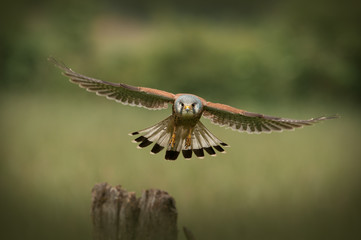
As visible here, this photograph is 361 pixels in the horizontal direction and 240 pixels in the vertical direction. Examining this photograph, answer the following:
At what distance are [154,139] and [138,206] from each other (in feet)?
3.02

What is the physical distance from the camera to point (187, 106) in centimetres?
283

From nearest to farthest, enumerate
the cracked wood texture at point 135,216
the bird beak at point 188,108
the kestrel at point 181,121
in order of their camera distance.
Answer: the cracked wood texture at point 135,216 → the bird beak at point 188,108 → the kestrel at point 181,121

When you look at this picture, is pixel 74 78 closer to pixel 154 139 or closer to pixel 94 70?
pixel 154 139

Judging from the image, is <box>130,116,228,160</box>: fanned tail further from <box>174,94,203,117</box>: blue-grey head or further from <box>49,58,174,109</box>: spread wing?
<box>174,94,203,117</box>: blue-grey head

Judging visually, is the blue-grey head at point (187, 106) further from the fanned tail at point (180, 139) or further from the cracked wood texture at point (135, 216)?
the cracked wood texture at point (135, 216)

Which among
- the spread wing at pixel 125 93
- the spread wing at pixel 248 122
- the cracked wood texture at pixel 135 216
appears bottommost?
the cracked wood texture at pixel 135 216

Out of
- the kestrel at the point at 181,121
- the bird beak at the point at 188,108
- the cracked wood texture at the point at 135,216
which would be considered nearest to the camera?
the cracked wood texture at the point at 135,216

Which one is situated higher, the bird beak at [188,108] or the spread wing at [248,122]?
the spread wing at [248,122]

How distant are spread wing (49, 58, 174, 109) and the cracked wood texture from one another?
0.87 m

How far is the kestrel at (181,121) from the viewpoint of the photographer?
305 cm

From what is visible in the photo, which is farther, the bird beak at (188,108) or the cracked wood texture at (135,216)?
the bird beak at (188,108)

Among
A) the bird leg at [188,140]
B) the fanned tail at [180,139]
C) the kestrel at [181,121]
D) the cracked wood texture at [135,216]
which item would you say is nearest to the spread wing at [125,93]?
the kestrel at [181,121]

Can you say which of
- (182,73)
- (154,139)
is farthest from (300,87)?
(154,139)

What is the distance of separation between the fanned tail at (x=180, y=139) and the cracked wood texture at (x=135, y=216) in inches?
30.0
